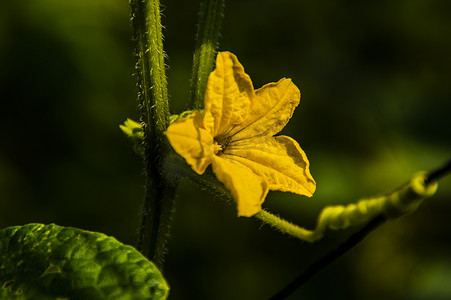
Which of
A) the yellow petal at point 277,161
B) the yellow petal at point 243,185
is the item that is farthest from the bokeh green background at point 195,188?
the yellow petal at point 243,185

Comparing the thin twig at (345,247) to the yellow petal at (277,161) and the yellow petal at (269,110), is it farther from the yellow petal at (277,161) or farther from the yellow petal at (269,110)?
the yellow petal at (269,110)

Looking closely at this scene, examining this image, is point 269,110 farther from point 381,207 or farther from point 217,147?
point 381,207

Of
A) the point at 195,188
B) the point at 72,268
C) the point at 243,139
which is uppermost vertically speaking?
the point at 243,139

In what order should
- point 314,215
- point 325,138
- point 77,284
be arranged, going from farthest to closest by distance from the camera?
point 325,138
point 314,215
point 77,284

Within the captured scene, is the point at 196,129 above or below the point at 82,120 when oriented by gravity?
above

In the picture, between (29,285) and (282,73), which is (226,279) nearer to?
(282,73)

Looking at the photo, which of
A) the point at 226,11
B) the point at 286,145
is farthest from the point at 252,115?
the point at 226,11

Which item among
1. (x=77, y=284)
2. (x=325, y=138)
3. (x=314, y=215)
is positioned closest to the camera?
(x=77, y=284)

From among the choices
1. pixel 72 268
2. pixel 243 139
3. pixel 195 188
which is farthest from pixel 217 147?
pixel 195 188
